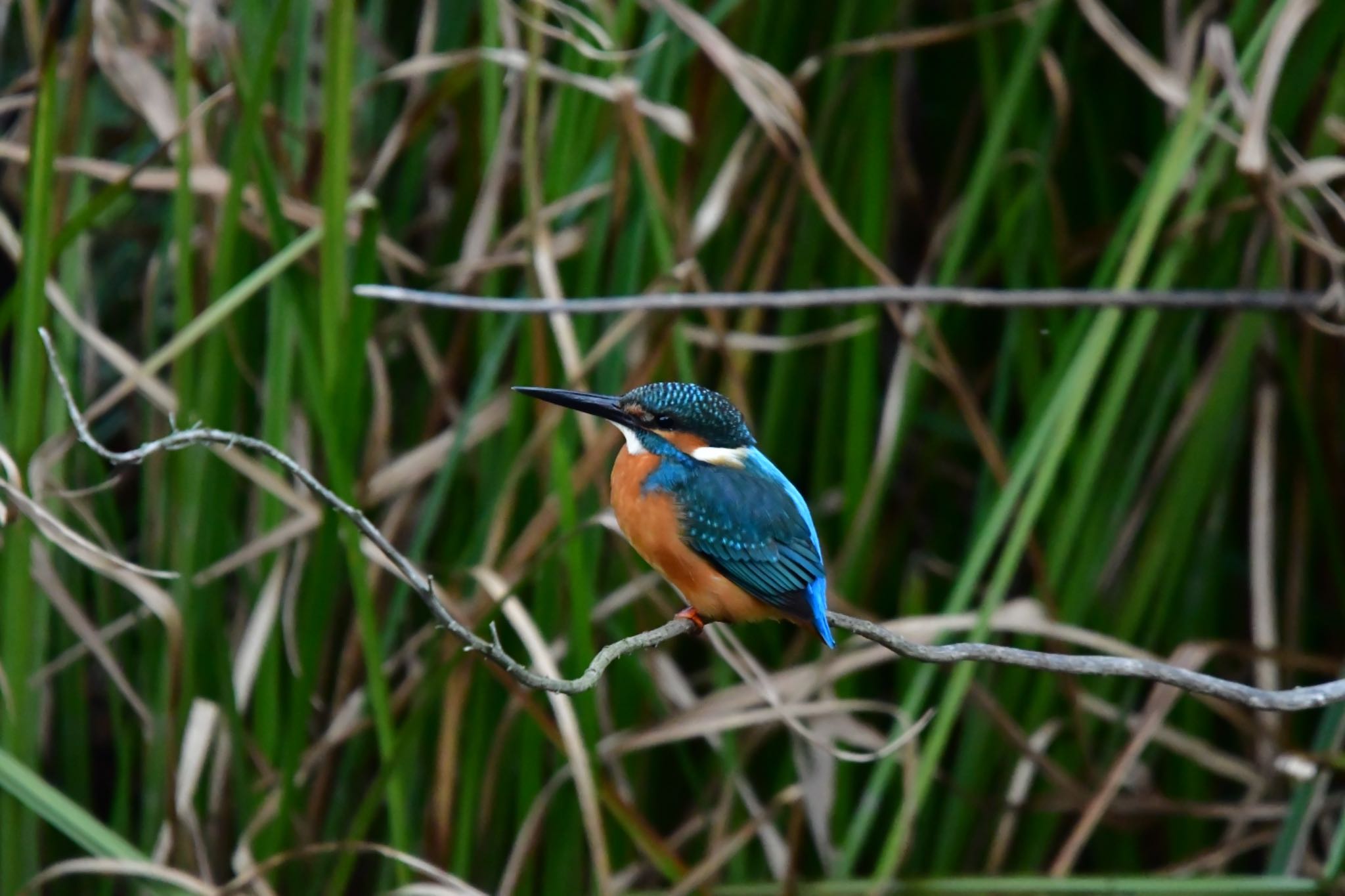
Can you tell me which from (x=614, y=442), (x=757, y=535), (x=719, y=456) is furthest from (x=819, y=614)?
(x=614, y=442)

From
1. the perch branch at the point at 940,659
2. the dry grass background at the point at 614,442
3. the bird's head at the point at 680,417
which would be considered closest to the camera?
the perch branch at the point at 940,659

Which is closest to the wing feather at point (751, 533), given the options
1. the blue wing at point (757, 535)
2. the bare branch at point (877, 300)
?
the blue wing at point (757, 535)

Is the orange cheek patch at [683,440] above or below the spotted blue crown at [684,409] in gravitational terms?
below

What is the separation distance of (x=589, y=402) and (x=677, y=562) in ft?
0.53

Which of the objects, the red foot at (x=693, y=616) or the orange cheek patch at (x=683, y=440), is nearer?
the red foot at (x=693, y=616)

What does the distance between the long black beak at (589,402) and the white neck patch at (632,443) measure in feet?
0.05

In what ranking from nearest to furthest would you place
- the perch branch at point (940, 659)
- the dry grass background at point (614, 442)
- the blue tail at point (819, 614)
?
the perch branch at point (940, 659)
the blue tail at point (819, 614)
the dry grass background at point (614, 442)

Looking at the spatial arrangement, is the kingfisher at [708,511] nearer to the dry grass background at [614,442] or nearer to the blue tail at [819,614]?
the blue tail at [819,614]

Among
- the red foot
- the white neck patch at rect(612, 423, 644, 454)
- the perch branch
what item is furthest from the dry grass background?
the perch branch

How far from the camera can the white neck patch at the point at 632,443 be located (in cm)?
131

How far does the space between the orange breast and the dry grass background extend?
0.62 feet

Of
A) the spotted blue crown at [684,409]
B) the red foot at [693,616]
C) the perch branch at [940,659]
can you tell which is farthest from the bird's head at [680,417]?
the perch branch at [940,659]

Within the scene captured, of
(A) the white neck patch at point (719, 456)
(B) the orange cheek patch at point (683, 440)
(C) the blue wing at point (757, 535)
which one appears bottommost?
(C) the blue wing at point (757, 535)

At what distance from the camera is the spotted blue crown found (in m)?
1.28
